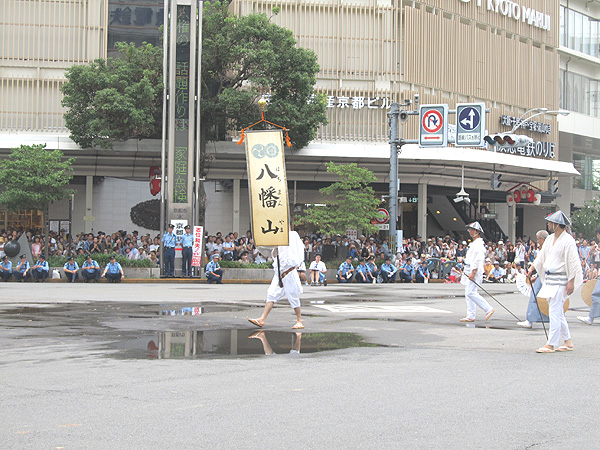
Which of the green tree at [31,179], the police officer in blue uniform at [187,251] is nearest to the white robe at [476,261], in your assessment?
the police officer in blue uniform at [187,251]

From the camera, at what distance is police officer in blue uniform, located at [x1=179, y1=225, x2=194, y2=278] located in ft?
95.6

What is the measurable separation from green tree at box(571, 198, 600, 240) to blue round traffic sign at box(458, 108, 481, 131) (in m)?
24.1

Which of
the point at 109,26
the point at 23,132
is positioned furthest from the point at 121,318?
the point at 109,26

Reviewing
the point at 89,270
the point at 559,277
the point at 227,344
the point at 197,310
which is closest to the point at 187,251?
the point at 89,270

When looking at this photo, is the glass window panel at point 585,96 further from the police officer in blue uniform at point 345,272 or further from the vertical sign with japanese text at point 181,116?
the vertical sign with japanese text at point 181,116

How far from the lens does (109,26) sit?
41844 millimetres

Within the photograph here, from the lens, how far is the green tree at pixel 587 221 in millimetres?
50281

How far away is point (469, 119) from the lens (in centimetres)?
2945

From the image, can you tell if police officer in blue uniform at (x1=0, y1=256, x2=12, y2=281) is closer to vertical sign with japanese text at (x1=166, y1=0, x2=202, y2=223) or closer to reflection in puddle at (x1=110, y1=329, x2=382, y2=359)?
vertical sign with japanese text at (x1=166, y1=0, x2=202, y2=223)

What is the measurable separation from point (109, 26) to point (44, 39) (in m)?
4.44

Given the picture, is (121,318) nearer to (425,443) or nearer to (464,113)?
(425,443)

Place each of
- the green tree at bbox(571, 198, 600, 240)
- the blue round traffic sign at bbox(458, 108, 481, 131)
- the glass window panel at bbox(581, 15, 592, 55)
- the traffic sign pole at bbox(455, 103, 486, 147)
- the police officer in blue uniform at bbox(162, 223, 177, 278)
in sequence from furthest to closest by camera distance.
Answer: the glass window panel at bbox(581, 15, 592, 55), the green tree at bbox(571, 198, 600, 240), the blue round traffic sign at bbox(458, 108, 481, 131), the traffic sign pole at bbox(455, 103, 486, 147), the police officer in blue uniform at bbox(162, 223, 177, 278)

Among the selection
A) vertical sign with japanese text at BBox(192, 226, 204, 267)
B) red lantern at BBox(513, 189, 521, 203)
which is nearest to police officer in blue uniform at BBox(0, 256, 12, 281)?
vertical sign with japanese text at BBox(192, 226, 204, 267)

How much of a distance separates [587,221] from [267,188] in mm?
41896
